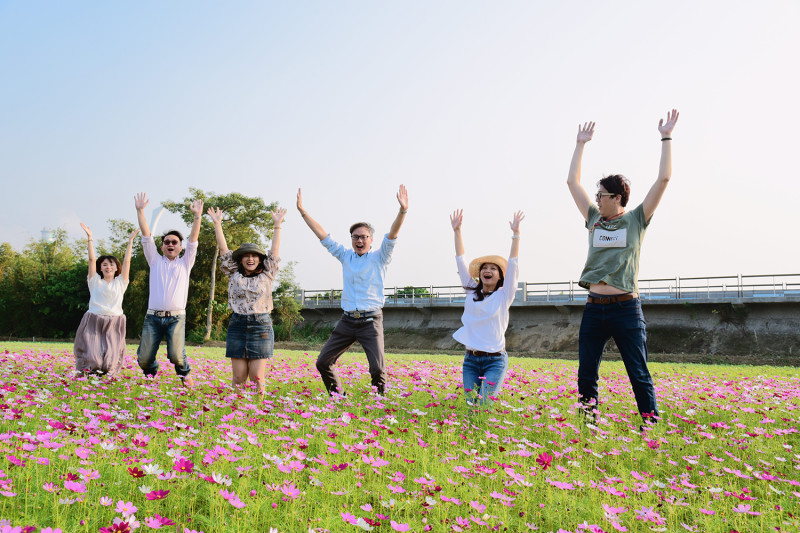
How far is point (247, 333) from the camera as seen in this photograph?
6.31m

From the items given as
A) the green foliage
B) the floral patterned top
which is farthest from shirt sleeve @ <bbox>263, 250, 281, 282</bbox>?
the green foliage

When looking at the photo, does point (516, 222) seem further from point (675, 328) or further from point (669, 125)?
point (675, 328)

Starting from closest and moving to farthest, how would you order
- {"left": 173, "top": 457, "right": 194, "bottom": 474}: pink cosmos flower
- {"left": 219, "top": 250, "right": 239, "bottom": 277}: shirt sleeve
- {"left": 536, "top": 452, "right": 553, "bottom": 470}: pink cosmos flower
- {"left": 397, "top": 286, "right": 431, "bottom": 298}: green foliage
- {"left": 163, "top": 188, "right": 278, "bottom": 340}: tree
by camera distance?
{"left": 173, "top": 457, "right": 194, "bottom": 474}: pink cosmos flower, {"left": 536, "top": 452, "right": 553, "bottom": 470}: pink cosmos flower, {"left": 219, "top": 250, "right": 239, "bottom": 277}: shirt sleeve, {"left": 163, "top": 188, "right": 278, "bottom": 340}: tree, {"left": 397, "top": 286, "right": 431, "bottom": 298}: green foliage

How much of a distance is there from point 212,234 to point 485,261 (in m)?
28.6

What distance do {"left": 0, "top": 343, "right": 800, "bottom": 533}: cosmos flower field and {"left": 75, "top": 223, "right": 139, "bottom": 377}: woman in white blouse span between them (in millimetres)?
511

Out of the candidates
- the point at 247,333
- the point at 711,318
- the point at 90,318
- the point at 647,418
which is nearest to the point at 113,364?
the point at 90,318

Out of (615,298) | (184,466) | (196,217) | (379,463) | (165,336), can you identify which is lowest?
(379,463)

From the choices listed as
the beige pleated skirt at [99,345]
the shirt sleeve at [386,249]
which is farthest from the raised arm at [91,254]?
the shirt sleeve at [386,249]

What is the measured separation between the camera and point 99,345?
775 centimetres

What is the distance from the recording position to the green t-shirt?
527cm

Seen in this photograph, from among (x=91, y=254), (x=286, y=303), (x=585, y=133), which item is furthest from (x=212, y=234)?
(x=585, y=133)

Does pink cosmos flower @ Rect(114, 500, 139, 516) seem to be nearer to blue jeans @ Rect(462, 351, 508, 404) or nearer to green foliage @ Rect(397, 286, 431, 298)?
blue jeans @ Rect(462, 351, 508, 404)

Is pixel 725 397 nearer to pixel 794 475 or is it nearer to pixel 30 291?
pixel 794 475

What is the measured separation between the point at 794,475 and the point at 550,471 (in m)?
2.28
